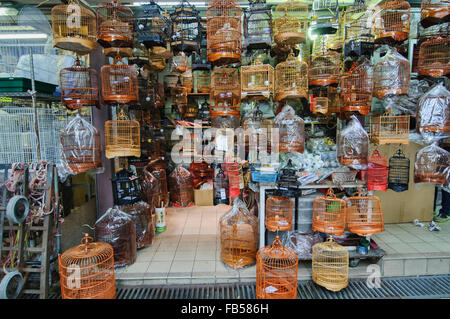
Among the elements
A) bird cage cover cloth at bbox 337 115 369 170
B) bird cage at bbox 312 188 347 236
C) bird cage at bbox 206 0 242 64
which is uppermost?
bird cage at bbox 206 0 242 64

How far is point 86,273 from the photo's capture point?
2895 millimetres

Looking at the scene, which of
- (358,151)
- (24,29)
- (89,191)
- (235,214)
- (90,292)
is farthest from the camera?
(89,191)

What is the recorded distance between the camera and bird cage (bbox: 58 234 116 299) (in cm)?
272

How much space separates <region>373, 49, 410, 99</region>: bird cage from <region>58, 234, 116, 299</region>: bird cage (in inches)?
151

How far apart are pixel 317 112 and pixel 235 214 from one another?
216 cm

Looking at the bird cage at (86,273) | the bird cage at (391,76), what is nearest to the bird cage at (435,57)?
the bird cage at (391,76)

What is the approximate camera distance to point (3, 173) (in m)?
3.13

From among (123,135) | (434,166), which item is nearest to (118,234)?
(123,135)

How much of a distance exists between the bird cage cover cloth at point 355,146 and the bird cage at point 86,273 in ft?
10.2

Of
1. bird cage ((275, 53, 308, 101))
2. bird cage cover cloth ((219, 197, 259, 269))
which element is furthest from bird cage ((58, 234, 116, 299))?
bird cage ((275, 53, 308, 101))

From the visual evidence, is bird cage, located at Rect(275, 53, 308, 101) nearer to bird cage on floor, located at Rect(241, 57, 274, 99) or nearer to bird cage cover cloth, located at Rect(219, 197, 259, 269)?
bird cage on floor, located at Rect(241, 57, 274, 99)

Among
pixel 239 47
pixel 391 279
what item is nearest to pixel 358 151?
pixel 391 279

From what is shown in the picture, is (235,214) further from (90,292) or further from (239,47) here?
(239,47)

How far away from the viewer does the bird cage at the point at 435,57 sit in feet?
10.5
